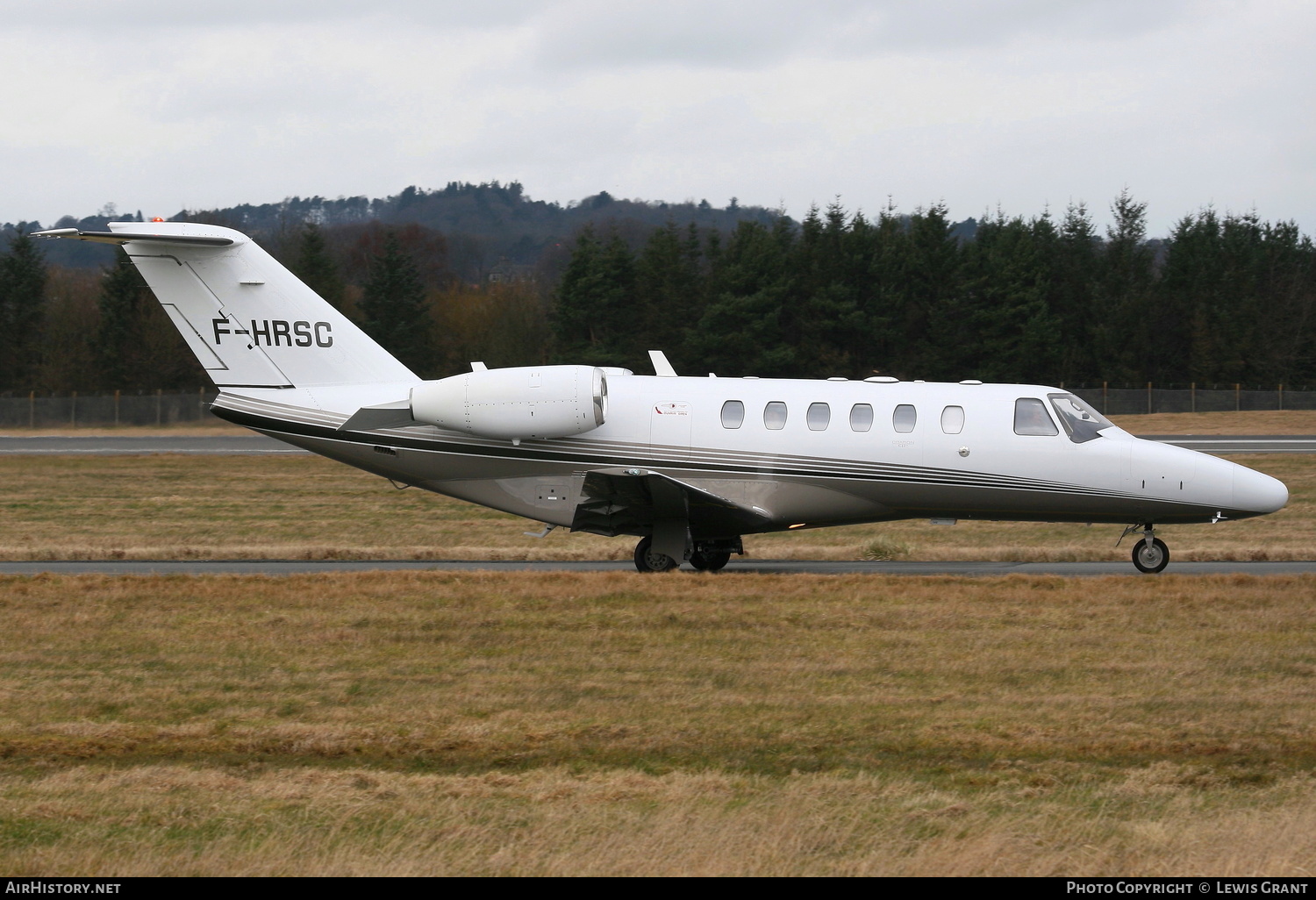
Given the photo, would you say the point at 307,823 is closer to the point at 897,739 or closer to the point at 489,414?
the point at 897,739

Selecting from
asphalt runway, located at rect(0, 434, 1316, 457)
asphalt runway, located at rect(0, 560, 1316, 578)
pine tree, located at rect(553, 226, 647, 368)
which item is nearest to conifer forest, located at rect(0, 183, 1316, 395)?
pine tree, located at rect(553, 226, 647, 368)

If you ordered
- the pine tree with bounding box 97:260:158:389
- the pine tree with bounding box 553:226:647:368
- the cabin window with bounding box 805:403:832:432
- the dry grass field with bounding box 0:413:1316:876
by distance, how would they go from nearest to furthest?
the dry grass field with bounding box 0:413:1316:876, the cabin window with bounding box 805:403:832:432, the pine tree with bounding box 553:226:647:368, the pine tree with bounding box 97:260:158:389

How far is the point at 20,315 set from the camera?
69.0m

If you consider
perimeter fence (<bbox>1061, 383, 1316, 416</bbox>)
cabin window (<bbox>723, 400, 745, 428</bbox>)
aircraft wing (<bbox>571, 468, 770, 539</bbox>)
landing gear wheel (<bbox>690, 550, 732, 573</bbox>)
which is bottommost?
landing gear wheel (<bbox>690, 550, 732, 573</bbox>)

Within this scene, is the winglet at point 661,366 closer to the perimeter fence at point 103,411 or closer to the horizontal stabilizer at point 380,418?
the horizontal stabilizer at point 380,418

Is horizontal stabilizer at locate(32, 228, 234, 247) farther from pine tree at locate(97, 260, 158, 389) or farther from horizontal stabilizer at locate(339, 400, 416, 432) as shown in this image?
pine tree at locate(97, 260, 158, 389)

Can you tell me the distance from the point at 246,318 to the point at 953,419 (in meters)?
9.93

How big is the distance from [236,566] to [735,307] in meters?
40.7

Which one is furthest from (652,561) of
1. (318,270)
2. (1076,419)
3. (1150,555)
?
(318,270)

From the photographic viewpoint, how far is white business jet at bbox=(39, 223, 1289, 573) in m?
18.0

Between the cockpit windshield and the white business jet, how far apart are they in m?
0.03

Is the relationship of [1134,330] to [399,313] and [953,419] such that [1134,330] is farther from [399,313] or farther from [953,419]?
[953,419]

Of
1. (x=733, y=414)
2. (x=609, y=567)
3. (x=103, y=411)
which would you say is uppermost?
(x=733, y=414)

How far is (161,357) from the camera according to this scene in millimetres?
66375
